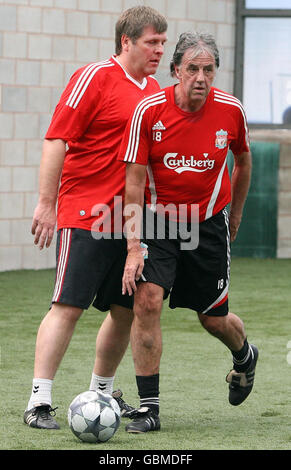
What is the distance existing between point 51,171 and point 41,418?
43.5 inches

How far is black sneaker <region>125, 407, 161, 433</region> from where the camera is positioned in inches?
180

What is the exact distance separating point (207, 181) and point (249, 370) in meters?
1.02

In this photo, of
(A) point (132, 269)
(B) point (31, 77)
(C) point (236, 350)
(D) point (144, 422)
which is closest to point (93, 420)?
(D) point (144, 422)

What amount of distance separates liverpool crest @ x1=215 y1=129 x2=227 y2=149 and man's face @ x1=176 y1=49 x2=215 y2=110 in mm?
191

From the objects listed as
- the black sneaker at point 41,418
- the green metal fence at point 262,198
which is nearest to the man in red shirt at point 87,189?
the black sneaker at point 41,418

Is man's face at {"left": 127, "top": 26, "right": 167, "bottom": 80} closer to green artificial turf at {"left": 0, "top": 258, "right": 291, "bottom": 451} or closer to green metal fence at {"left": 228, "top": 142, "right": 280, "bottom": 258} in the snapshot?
green artificial turf at {"left": 0, "top": 258, "right": 291, "bottom": 451}

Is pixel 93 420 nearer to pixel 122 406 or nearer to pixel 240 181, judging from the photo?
pixel 122 406

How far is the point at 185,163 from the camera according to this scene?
470cm

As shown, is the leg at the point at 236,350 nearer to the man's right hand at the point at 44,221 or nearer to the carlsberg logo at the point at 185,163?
the carlsberg logo at the point at 185,163

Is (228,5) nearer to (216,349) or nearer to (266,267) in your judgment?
(266,267)

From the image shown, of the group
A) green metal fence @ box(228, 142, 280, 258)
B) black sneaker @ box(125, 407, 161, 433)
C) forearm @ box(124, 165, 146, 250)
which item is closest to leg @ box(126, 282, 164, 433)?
black sneaker @ box(125, 407, 161, 433)

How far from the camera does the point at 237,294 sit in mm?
9562

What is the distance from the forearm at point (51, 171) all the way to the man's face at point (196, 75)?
622 mm

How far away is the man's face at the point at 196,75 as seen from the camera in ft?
15.1
